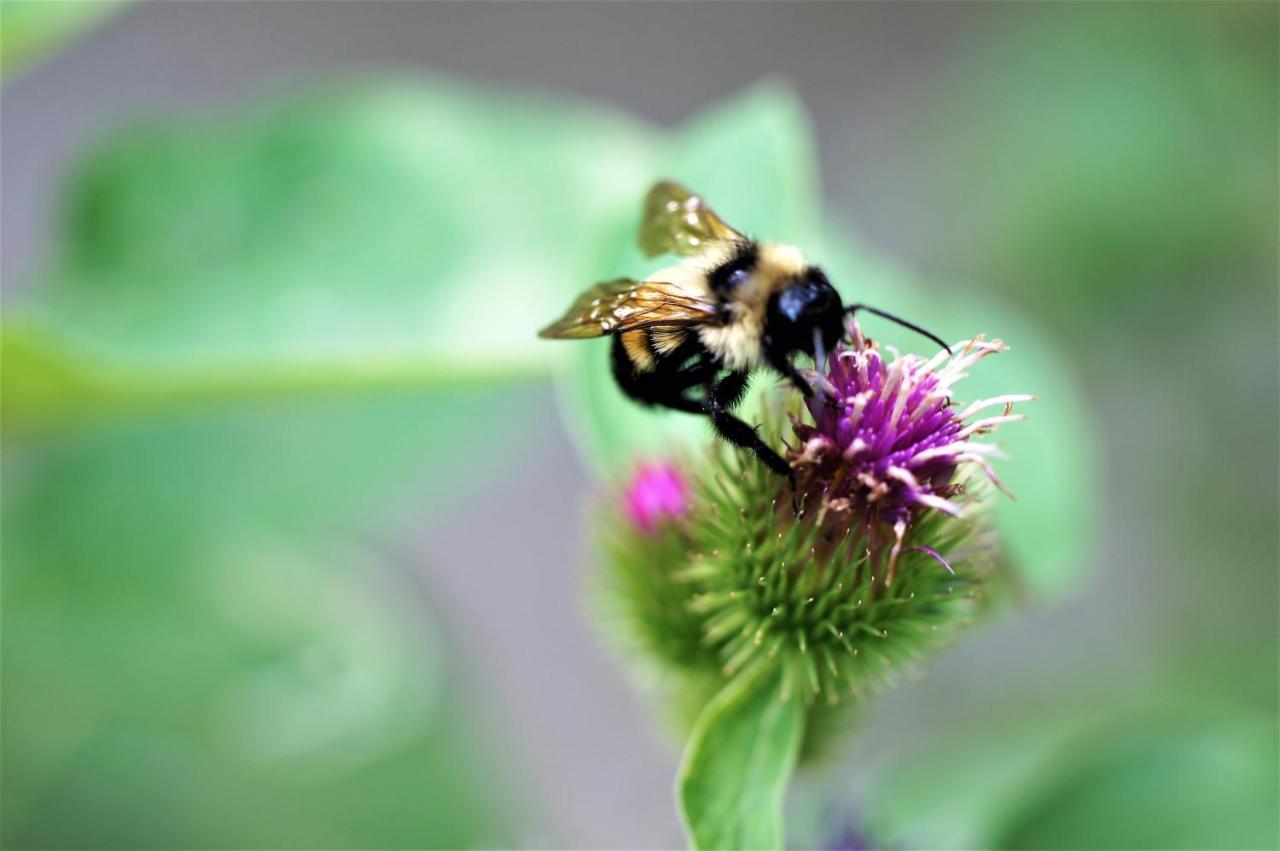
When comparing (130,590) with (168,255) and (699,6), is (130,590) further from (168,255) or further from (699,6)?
(699,6)

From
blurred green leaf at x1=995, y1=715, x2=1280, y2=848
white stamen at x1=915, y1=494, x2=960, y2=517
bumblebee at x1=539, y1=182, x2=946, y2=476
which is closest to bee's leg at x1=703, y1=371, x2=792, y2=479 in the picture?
bumblebee at x1=539, y1=182, x2=946, y2=476

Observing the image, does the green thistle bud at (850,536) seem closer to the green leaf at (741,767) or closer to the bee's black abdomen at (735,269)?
the green leaf at (741,767)

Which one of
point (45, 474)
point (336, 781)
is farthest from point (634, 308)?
point (45, 474)

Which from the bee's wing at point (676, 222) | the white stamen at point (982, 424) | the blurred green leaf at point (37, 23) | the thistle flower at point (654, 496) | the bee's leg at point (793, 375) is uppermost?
the blurred green leaf at point (37, 23)

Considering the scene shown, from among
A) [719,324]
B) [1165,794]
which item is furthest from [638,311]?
[1165,794]

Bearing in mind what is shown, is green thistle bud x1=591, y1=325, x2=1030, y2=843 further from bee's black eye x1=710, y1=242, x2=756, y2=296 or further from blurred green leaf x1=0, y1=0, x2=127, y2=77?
blurred green leaf x1=0, y1=0, x2=127, y2=77

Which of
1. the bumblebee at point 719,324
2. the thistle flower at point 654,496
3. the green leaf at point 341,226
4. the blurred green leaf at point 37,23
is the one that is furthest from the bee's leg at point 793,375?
the blurred green leaf at point 37,23

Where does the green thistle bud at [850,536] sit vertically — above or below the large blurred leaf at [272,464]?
below
